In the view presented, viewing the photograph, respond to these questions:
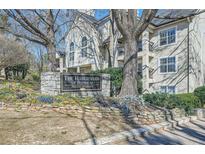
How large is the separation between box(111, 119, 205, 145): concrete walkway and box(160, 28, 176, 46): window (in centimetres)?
1050

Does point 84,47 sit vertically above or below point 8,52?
above

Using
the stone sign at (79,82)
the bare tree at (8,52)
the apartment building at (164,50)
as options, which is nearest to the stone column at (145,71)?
the apartment building at (164,50)

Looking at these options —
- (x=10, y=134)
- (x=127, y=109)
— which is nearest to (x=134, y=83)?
(x=127, y=109)

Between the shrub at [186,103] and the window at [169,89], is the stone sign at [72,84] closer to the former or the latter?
the shrub at [186,103]

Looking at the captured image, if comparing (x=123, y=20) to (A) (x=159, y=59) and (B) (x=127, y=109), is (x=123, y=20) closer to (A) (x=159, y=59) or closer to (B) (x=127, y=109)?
(B) (x=127, y=109)

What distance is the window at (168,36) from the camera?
54.5 ft

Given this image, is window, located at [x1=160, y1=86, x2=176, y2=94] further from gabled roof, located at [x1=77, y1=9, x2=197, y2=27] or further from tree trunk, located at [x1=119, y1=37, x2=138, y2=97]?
tree trunk, located at [x1=119, y1=37, x2=138, y2=97]

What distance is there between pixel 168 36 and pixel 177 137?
41.4 feet

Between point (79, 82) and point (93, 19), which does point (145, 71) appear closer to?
point (79, 82)

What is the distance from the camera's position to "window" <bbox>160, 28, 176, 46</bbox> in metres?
16.6

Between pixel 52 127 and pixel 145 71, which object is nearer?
pixel 52 127

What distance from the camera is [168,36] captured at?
56.1 feet

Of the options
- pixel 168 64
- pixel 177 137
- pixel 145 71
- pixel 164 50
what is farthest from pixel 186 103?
pixel 164 50

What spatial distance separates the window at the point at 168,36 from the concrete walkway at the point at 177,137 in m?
10.5
